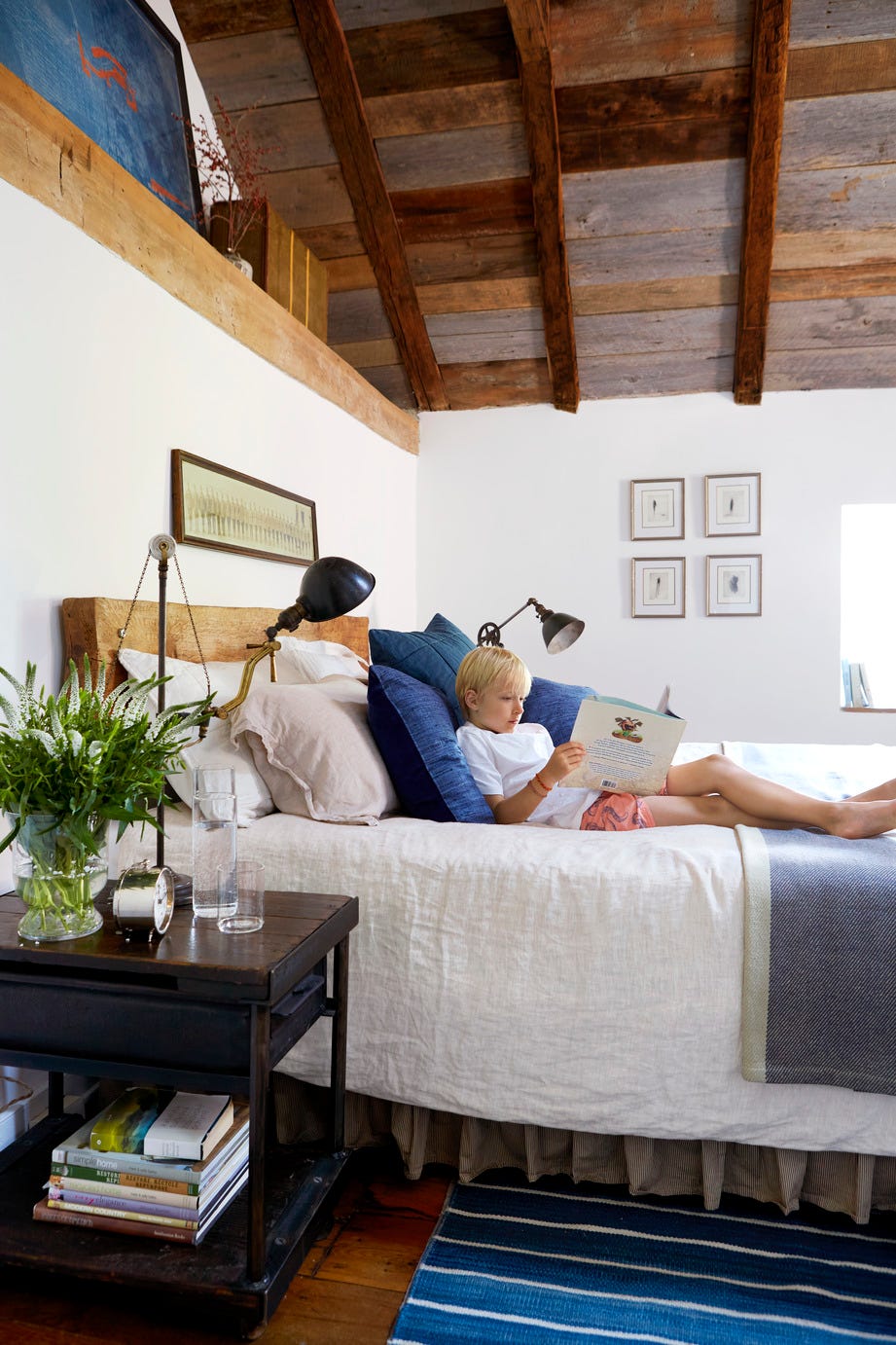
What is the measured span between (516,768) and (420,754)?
267 millimetres

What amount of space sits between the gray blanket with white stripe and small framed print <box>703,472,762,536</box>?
312cm

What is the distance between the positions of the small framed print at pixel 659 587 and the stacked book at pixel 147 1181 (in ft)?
11.5

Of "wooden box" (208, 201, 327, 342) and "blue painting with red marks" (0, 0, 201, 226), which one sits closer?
"blue painting with red marks" (0, 0, 201, 226)

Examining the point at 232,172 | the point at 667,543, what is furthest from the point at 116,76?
the point at 667,543

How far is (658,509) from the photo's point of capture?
4504 mm

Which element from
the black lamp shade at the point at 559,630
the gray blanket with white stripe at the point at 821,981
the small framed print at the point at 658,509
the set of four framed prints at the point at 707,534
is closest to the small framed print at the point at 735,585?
the set of four framed prints at the point at 707,534

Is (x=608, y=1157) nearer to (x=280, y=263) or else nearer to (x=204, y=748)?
(x=204, y=748)

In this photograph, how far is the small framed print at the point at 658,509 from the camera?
448cm

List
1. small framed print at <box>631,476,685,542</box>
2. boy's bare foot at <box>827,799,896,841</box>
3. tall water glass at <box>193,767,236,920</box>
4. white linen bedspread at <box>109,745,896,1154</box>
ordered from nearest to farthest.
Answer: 1. tall water glass at <box>193,767,236,920</box>
2. white linen bedspread at <box>109,745,896,1154</box>
3. boy's bare foot at <box>827,799,896,841</box>
4. small framed print at <box>631,476,685,542</box>

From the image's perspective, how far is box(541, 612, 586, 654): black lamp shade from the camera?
3143mm

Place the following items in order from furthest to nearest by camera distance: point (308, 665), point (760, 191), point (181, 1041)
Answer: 1. point (760, 191)
2. point (308, 665)
3. point (181, 1041)

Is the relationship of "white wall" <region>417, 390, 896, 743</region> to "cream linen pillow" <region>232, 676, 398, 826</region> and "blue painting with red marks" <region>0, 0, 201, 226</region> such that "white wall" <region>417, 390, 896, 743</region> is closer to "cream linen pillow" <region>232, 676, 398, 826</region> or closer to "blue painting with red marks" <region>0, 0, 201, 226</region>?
"blue painting with red marks" <region>0, 0, 201, 226</region>

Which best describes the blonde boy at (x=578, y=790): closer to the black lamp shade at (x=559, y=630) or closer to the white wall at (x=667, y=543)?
the black lamp shade at (x=559, y=630)

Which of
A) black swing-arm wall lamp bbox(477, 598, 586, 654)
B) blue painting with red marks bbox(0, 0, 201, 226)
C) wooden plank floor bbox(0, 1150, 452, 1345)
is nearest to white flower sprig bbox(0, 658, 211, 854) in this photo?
wooden plank floor bbox(0, 1150, 452, 1345)
